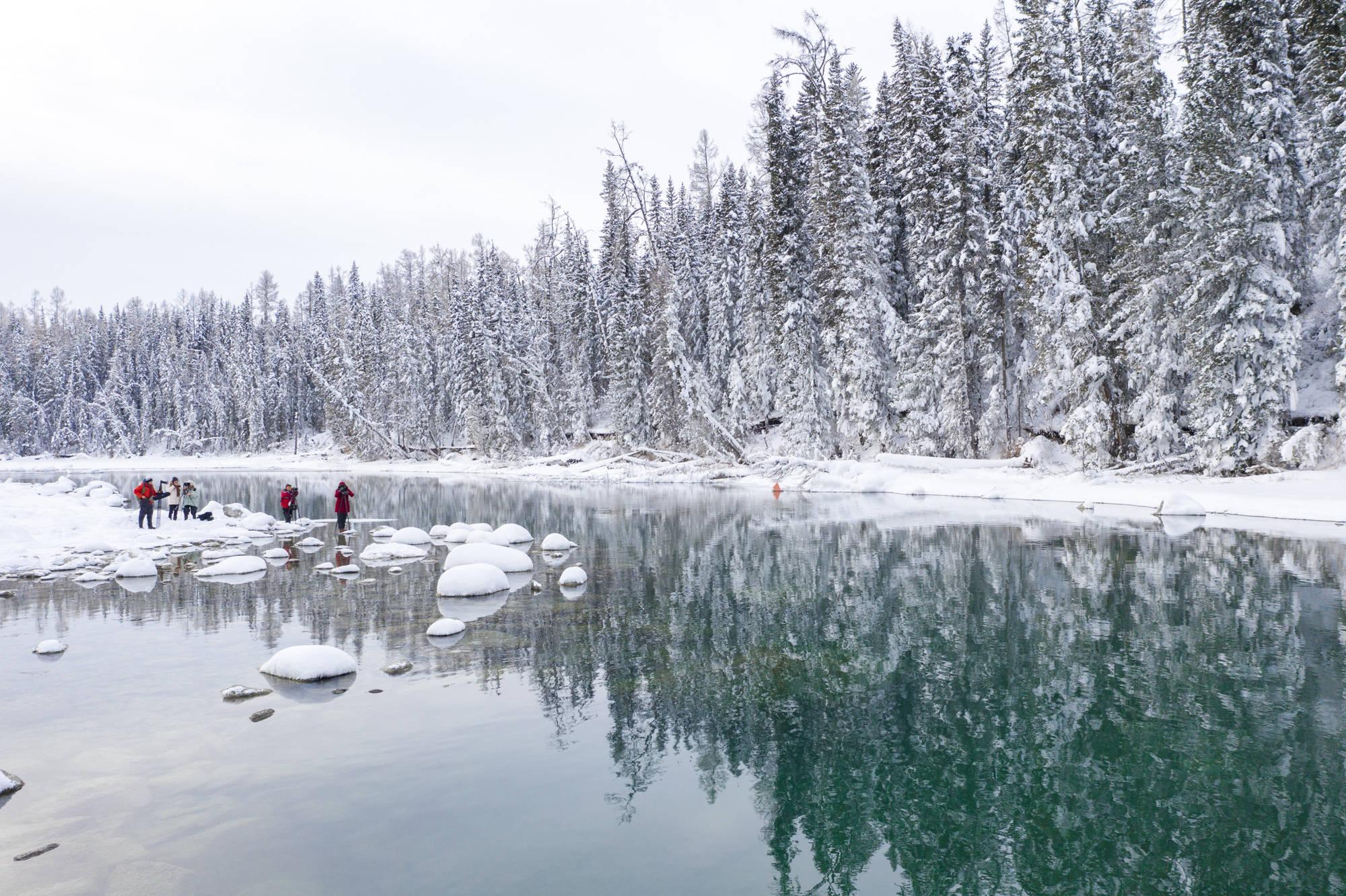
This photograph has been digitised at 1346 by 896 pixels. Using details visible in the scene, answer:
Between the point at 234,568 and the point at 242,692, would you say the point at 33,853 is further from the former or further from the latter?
the point at 234,568

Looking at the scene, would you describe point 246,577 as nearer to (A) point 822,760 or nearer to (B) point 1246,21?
(A) point 822,760

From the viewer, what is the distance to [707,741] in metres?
8.20

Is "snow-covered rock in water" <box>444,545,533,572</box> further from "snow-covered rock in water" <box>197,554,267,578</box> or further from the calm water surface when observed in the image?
"snow-covered rock in water" <box>197,554,267,578</box>

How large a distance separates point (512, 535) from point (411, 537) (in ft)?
10.7

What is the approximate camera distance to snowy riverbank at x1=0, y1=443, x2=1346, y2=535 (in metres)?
24.1

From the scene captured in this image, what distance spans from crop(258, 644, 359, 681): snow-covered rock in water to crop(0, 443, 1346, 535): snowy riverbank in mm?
17388

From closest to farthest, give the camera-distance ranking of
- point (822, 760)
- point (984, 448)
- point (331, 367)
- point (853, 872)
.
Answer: point (853, 872) → point (822, 760) → point (984, 448) → point (331, 367)

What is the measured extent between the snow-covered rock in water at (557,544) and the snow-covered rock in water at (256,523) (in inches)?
470

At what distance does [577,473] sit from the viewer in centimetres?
5878

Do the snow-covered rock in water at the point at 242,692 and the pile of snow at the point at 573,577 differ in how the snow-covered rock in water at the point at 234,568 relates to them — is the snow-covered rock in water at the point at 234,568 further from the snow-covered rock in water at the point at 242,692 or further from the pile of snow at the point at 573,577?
the snow-covered rock in water at the point at 242,692

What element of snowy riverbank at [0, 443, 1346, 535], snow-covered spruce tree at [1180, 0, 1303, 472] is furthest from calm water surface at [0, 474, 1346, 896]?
snow-covered spruce tree at [1180, 0, 1303, 472]

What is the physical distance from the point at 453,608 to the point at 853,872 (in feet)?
33.4

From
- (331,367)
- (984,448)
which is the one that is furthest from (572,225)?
(984,448)

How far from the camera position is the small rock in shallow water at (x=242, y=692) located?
31.8 feet
